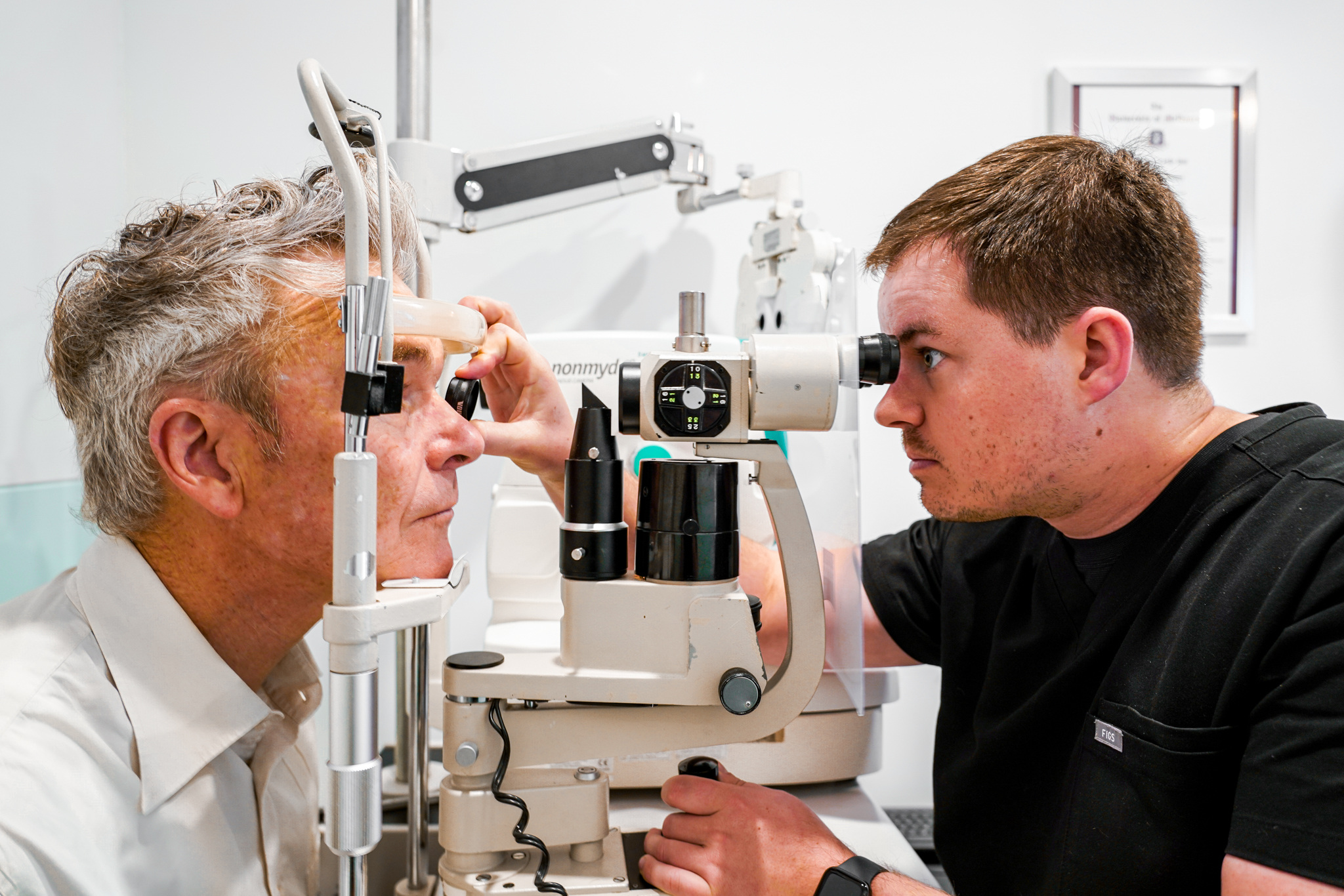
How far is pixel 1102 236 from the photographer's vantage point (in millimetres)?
1025

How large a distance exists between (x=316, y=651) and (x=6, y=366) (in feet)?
2.83

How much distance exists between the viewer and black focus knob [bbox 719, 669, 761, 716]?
0.77 meters

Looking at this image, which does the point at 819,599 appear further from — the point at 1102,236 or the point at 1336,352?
the point at 1336,352

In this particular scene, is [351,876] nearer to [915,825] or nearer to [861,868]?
[861,868]

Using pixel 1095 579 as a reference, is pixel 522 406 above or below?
above

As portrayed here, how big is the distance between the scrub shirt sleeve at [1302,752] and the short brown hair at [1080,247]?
355 mm

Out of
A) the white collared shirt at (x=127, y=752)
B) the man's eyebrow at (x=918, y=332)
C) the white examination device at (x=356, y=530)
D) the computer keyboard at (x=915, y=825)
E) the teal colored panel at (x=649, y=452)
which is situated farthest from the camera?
the computer keyboard at (x=915, y=825)

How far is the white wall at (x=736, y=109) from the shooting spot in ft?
5.94

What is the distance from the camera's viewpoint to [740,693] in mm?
766

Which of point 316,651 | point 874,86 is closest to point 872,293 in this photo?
point 874,86

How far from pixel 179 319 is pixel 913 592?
1.12 metres

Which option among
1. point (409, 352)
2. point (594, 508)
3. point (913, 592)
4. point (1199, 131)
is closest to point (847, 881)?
point (594, 508)

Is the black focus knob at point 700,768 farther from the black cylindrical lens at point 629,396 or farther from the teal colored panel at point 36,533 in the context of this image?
the teal colored panel at point 36,533

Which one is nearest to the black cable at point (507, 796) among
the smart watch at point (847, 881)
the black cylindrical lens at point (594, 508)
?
the black cylindrical lens at point (594, 508)
